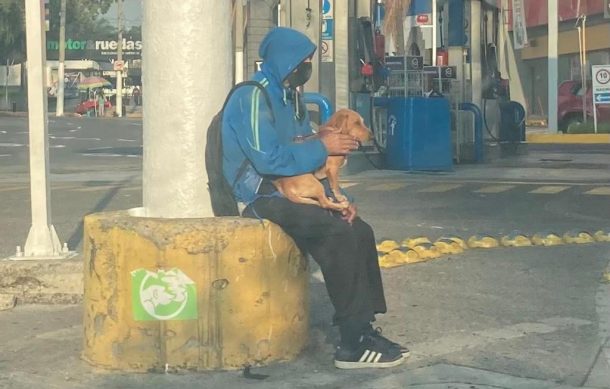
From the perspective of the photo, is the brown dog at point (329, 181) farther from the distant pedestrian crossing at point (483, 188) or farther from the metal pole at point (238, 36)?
the distant pedestrian crossing at point (483, 188)

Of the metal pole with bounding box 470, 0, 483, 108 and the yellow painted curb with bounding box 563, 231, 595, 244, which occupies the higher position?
the metal pole with bounding box 470, 0, 483, 108

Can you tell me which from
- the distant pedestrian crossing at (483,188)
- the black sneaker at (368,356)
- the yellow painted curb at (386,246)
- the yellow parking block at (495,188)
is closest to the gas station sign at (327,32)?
the distant pedestrian crossing at (483,188)

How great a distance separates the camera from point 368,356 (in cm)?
565

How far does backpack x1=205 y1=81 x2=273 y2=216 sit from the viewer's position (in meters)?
5.69

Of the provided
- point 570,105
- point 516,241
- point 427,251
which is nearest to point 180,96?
point 427,251

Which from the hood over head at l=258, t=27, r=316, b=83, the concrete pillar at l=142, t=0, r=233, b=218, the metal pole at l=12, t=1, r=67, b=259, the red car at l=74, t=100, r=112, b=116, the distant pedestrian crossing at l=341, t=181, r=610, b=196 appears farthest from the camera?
the red car at l=74, t=100, r=112, b=116

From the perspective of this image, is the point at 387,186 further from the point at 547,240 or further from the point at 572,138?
the point at 572,138

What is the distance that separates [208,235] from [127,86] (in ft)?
265

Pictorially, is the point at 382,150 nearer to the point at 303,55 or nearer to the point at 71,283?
the point at 71,283

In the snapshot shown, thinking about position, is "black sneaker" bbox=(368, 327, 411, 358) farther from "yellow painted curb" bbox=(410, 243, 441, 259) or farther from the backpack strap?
"yellow painted curb" bbox=(410, 243, 441, 259)

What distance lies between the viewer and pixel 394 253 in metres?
8.69

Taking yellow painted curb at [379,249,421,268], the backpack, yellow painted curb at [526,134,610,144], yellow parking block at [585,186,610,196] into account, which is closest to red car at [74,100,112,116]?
yellow painted curb at [526,134,610,144]

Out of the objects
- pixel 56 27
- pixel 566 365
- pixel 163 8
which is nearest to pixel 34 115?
pixel 163 8

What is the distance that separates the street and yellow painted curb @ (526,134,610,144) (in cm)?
1306
